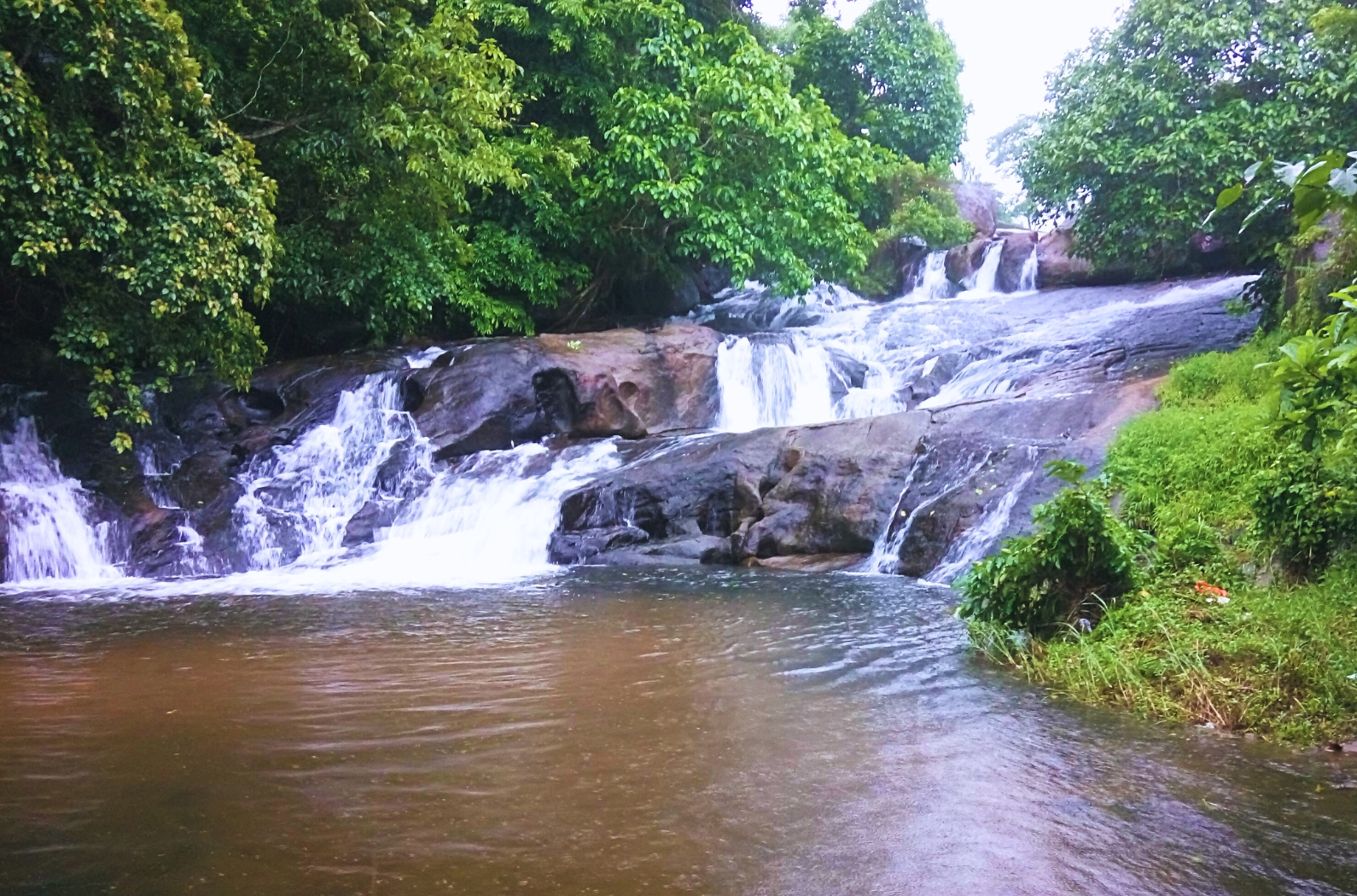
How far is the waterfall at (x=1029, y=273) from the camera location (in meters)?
20.3

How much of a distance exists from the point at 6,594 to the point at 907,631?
8128 millimetres

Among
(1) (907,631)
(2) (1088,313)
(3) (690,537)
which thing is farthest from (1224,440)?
(2) (1088,313)

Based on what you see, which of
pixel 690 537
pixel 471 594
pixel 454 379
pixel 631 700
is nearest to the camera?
pixel 631 700

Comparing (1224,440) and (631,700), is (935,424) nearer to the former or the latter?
(1224,440)

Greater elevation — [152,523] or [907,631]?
[152,523]

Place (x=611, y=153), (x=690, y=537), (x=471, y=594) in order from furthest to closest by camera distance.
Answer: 1. (x=611, y=153)
2. (x=690, y=537)
3. (x=471, y=594)

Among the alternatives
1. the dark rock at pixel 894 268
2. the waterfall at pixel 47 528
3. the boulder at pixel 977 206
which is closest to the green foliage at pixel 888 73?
the boulder at pixel 977 206

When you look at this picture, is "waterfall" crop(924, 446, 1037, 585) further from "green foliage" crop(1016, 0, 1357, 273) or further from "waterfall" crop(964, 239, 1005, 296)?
"waterfall" crop(964, 239, 1005, 296)

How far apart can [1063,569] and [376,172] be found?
9.73m

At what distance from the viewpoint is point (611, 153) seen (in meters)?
15.5

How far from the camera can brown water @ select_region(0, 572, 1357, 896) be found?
3318 mm

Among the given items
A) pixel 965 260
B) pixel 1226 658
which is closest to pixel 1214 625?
pixel 1226 658

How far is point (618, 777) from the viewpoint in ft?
13.9

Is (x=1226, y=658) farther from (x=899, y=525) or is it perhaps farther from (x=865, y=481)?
(x=865, y=481)
